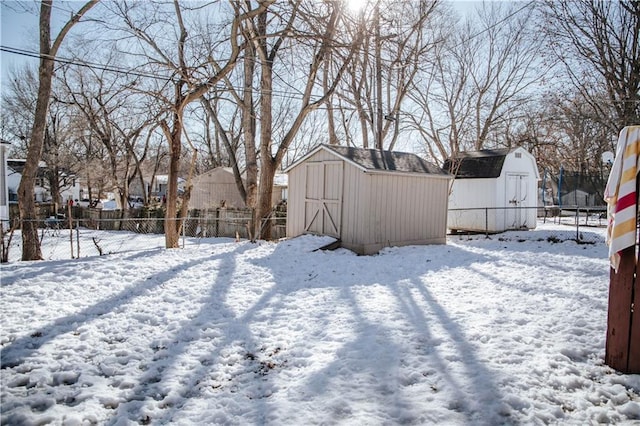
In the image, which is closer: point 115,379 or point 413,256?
point 115,379

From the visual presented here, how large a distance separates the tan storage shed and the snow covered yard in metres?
3.40

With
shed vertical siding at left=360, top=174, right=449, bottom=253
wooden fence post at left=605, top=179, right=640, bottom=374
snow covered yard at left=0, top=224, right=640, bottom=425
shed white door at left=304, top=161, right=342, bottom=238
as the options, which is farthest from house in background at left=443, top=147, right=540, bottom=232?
wooden fence post at left=605, top=179, right=640, bottom=374

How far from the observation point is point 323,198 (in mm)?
11062

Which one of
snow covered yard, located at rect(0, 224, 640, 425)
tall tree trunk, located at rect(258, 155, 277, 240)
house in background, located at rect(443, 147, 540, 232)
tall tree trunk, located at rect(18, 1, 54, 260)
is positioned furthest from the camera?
house in background, located at rect(443, 147, 540, 232)

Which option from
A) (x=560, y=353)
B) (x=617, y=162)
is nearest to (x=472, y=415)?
(x=560, y=353)

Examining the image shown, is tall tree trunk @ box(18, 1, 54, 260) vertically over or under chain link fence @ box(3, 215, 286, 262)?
over

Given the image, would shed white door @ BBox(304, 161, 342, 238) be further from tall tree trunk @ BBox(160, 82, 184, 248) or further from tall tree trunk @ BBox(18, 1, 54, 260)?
tall tree trunk @ BBox(18, 1, 54, 260)

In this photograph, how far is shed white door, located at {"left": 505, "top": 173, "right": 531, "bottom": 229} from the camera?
15.9m

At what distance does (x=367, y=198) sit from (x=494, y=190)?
7.72 metres

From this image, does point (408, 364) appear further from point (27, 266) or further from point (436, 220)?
point (436, 220)

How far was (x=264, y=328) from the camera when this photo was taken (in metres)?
4.47

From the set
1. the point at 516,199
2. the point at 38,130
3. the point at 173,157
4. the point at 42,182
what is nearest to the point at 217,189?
the point at 42,182

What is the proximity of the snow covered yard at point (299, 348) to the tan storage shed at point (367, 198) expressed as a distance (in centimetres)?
340

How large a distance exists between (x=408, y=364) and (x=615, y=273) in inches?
75.6
